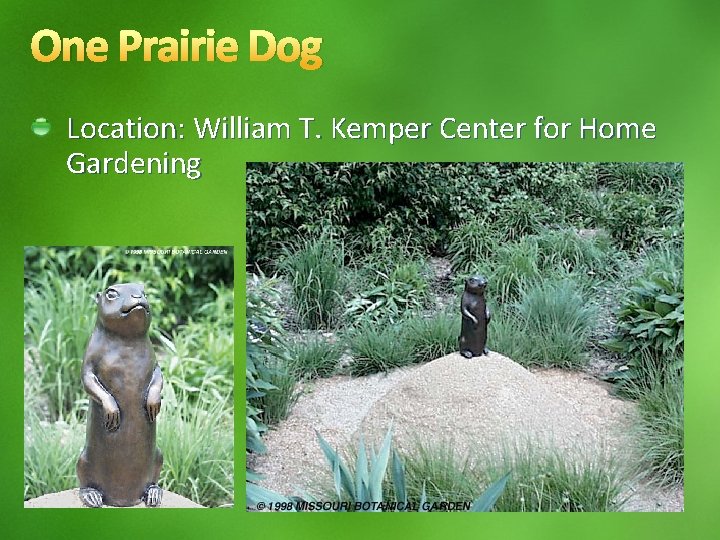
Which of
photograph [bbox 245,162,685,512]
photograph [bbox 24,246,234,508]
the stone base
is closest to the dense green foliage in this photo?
photograph [bbox 245,162,685,512]

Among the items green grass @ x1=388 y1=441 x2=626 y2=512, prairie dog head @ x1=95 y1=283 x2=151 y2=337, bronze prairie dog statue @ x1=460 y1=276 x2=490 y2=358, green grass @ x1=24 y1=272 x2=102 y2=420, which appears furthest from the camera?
green grass @ x1=24 y1=272 x2=102 y2=420

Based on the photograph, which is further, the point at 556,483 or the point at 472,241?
the point at 472,241

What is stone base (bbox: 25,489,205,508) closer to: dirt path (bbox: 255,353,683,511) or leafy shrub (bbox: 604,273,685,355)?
dirt path (bbox: 255,353,683,511)

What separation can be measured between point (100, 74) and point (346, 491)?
231cm

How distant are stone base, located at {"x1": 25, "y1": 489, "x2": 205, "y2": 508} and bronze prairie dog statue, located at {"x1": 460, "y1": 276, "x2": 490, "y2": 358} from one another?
1506 mm

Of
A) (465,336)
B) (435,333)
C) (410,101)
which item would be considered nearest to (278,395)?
(435,333)

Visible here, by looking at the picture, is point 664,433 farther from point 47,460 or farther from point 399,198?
point 47,460

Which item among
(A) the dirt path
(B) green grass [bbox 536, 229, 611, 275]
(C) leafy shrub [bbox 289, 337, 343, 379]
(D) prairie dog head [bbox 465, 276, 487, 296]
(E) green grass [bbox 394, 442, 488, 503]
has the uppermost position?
(B) green grass [bbox 536, 229, 611, 275]

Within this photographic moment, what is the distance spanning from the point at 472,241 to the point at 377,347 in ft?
2.28

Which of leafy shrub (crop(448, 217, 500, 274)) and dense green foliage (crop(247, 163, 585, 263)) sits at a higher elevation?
dense green foliage (crop(247, 163, 585, 263))

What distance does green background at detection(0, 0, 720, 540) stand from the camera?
4344 mm

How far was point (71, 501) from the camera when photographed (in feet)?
14.2

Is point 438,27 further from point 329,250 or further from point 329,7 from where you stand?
point 329,250

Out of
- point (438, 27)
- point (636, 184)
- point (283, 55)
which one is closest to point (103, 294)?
point (283, 55)
